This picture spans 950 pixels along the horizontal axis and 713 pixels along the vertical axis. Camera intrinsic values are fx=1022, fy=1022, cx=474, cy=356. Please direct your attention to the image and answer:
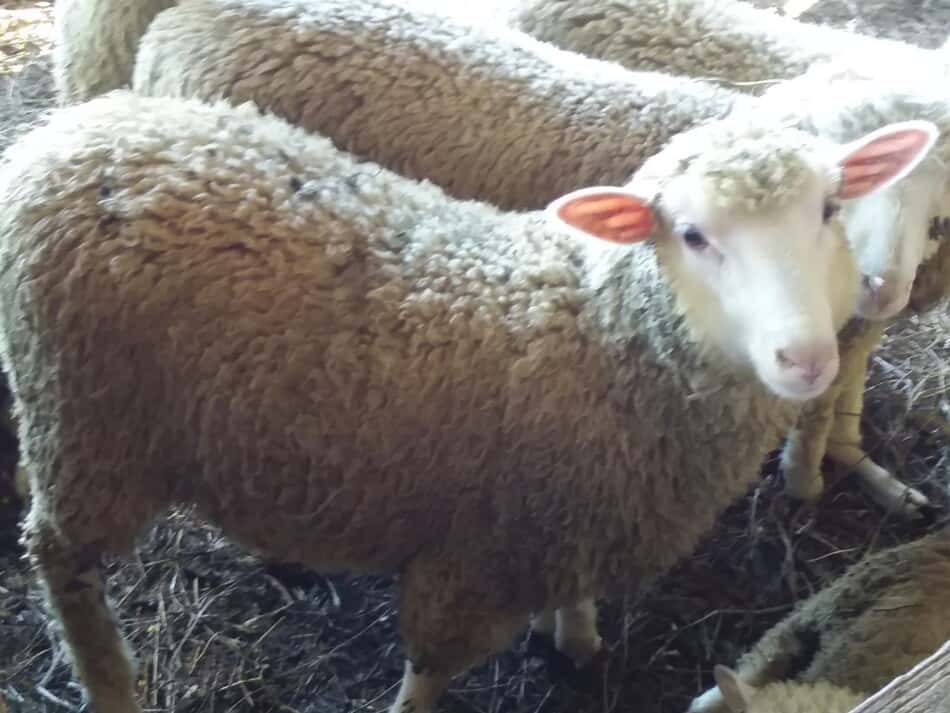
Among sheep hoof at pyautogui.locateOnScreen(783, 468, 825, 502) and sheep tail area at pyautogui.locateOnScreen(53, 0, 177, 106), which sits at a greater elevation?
sheep tail area at pyautogui.locateOnScreen(53, 0, 177, 106)

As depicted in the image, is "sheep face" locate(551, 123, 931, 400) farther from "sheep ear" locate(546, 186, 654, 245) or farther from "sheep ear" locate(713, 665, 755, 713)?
"sheep ear" locate(713, 665, 755, 713)

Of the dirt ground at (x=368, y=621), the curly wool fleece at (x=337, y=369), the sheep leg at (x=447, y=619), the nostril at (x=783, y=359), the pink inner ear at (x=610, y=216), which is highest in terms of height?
the pink inner ear at (x=610, y=216)

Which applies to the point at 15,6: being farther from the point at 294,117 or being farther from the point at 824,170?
the point at 824,170

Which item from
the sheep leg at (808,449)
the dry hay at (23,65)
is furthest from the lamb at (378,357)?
the dry hay at (23,65)

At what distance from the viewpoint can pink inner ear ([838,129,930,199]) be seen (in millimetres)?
1741

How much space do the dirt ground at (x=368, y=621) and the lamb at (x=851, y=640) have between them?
0.25 metres

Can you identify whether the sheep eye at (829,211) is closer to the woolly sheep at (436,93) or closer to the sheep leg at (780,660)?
the woolly sheep at (436,93)

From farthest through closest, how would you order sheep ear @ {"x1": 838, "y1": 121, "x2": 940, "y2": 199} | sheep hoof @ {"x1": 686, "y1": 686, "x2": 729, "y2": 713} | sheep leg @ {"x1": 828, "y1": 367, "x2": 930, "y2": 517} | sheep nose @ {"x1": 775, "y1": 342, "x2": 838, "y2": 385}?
sheep leg @ {"x1": 828, "y1": 367, "x2": 930, "y2": 517}
sheep hoof @ {"x1": 686, "y1": 686, "x2": 729, "y2": 713}
sheep ear @ {"x1": 838, "y1": 121, "x2": 940, "y2": 199}
sheep nose @ {"x1": 775, "y1": 342, "x2": 838, "y2": 385}

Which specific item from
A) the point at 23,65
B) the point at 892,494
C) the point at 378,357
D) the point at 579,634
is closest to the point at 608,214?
the point at 378,357

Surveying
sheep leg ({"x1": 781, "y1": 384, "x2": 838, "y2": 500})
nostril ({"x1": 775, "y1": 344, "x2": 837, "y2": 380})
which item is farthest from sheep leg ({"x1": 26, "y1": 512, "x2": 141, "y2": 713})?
sheep leg ({"x1": 781, "y1": 384, "x2": 838, "y2": 500})

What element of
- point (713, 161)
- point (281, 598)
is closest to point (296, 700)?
point (281, 598)

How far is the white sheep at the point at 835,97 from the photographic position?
2.09m

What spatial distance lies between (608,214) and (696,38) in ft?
4.78

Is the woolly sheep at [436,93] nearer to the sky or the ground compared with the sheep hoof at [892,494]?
nearer to the sky
